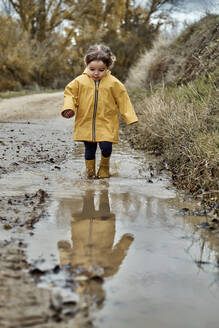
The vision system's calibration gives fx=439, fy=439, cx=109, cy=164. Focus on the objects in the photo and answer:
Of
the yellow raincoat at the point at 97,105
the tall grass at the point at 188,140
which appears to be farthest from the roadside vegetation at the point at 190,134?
the yellow raincoat at the point at 97,105

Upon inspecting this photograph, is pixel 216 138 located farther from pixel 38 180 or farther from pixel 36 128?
pixel 36 128

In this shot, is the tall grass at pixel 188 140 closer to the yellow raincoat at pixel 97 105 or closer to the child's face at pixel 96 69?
the yellow raincoat at pixel 97 105

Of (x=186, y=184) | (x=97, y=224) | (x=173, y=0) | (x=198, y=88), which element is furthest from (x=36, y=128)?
(x=173, y=0)

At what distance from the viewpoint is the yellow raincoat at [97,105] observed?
5137 millimetres

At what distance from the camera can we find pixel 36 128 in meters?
10.6

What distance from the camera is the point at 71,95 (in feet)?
16.9

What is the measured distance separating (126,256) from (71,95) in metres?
2.91

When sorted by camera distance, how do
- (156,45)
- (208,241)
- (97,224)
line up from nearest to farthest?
(208,241), (97,224), (156,45)

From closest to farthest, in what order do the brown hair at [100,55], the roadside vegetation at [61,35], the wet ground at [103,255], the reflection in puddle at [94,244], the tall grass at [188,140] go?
the wet ground at [103,255] → the reflection in puddle at [94,244] → the tall grass at [188,140] → the brown hair at [100,55] → the roadside vegetation at [61,35]

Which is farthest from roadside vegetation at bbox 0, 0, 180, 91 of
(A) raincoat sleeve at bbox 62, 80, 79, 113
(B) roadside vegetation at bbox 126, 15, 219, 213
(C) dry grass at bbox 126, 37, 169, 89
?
(A) raincoat sleeve at bbox 62, 80, 79, 113

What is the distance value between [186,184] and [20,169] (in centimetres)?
209

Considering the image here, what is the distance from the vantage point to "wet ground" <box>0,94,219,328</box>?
6.47ft

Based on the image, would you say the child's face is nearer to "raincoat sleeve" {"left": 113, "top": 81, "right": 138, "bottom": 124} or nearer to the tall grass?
"raincoat sleeve" {"left": 113, "top": 81, "right": 138, "bottom": 124}

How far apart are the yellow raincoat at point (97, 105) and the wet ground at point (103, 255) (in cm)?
Answer: 58
